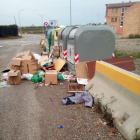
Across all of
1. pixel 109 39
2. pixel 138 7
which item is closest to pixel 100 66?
pixel 109 39

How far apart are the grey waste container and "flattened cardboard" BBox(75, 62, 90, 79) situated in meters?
0.44

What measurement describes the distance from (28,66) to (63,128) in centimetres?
417

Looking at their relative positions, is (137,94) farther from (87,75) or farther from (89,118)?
(87,75)

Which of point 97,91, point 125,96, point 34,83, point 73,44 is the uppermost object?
point 73,44

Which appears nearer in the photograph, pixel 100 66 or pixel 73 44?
pixel 100 66

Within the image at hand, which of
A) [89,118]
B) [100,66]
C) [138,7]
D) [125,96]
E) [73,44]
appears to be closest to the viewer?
[125,96]

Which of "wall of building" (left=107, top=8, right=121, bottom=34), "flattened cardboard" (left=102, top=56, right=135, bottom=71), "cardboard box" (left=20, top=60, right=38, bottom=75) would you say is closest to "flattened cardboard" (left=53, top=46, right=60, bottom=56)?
"cardboard box" (left=20, top=60, right=38, bottom=75)

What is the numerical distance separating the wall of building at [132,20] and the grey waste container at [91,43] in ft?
95.3

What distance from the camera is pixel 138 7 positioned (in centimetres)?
3147

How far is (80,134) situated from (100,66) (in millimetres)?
2036

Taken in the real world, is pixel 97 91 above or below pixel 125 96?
below

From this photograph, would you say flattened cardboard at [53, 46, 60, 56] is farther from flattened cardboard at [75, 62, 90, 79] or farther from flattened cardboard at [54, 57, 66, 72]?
flattened cardboard at [75, 62, 90, 79]

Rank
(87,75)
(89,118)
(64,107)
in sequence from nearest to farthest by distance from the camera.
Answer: (89,118) → (64,107) → (87,75)

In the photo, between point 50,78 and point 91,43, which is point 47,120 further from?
point 91,43
